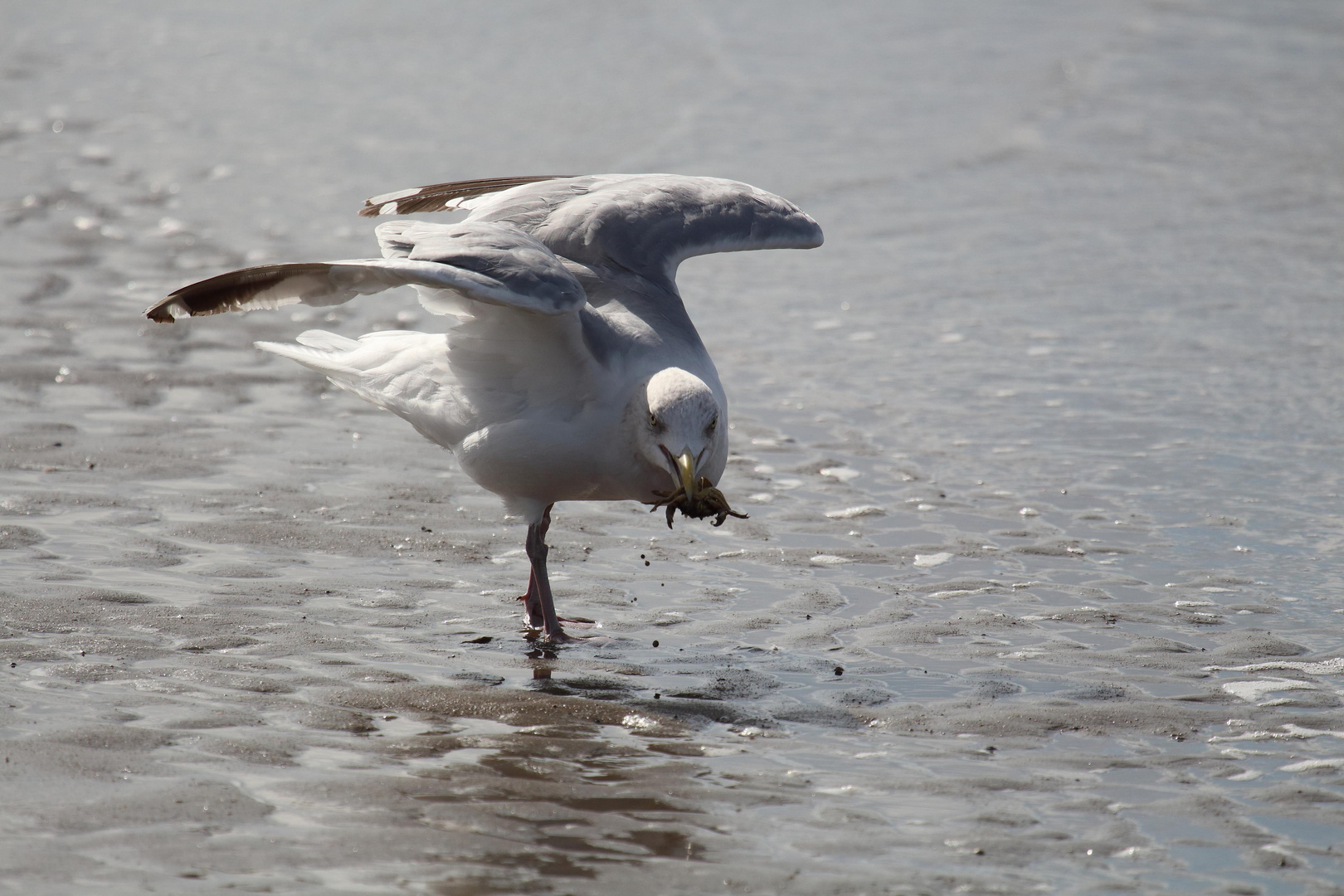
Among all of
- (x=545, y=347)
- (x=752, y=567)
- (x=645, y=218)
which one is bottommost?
(x=752, y=567)

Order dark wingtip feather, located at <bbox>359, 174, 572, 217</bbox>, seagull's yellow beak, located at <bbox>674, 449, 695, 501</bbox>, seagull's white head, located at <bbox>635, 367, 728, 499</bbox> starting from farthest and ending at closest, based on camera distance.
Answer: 1. dark wingtip feather, located at <bbox>359, 174, 572, 217</bbox>
2. seagull's white head, located at <bbox>635, 367, 728, 499</bbox>
3. seagull's yellow beak, located at <bbox>674, 449, 695, 501</bbox>

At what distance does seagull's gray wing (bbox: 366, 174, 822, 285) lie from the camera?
6.35 m

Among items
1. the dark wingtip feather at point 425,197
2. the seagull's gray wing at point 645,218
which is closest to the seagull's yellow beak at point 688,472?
the seagull's gray wing at point 645,218

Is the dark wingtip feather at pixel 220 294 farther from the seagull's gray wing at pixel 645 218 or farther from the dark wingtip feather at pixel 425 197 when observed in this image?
the dark wingtip feather at pixel 425 197

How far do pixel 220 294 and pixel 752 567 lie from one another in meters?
2.39

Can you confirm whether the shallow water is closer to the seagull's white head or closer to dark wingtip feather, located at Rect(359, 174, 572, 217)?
the seagull's white head

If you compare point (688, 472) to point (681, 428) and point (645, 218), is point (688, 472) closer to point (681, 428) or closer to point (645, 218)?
point (681, 428)

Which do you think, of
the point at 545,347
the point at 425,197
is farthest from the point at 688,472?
the point at 425,197

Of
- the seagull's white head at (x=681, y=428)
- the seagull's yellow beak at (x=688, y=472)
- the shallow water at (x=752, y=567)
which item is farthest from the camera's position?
the seagull's white head at (x=681, y=428)

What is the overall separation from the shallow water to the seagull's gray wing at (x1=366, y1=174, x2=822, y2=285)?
4.02ft

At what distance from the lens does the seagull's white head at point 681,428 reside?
5.12 meters

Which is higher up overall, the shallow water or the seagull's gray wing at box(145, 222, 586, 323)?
the seagull's gray wing at box(145, 222, 586, 323)

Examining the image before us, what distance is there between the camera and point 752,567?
6410 millimetres

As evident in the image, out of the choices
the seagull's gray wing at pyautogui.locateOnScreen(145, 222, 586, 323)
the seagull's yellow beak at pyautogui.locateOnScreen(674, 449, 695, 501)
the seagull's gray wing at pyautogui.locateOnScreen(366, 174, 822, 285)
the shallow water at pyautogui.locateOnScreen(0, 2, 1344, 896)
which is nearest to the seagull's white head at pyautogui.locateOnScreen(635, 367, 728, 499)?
the seagull's yellow beak at pyautogui.locateOnScreen(674, 449, 695, 501)
